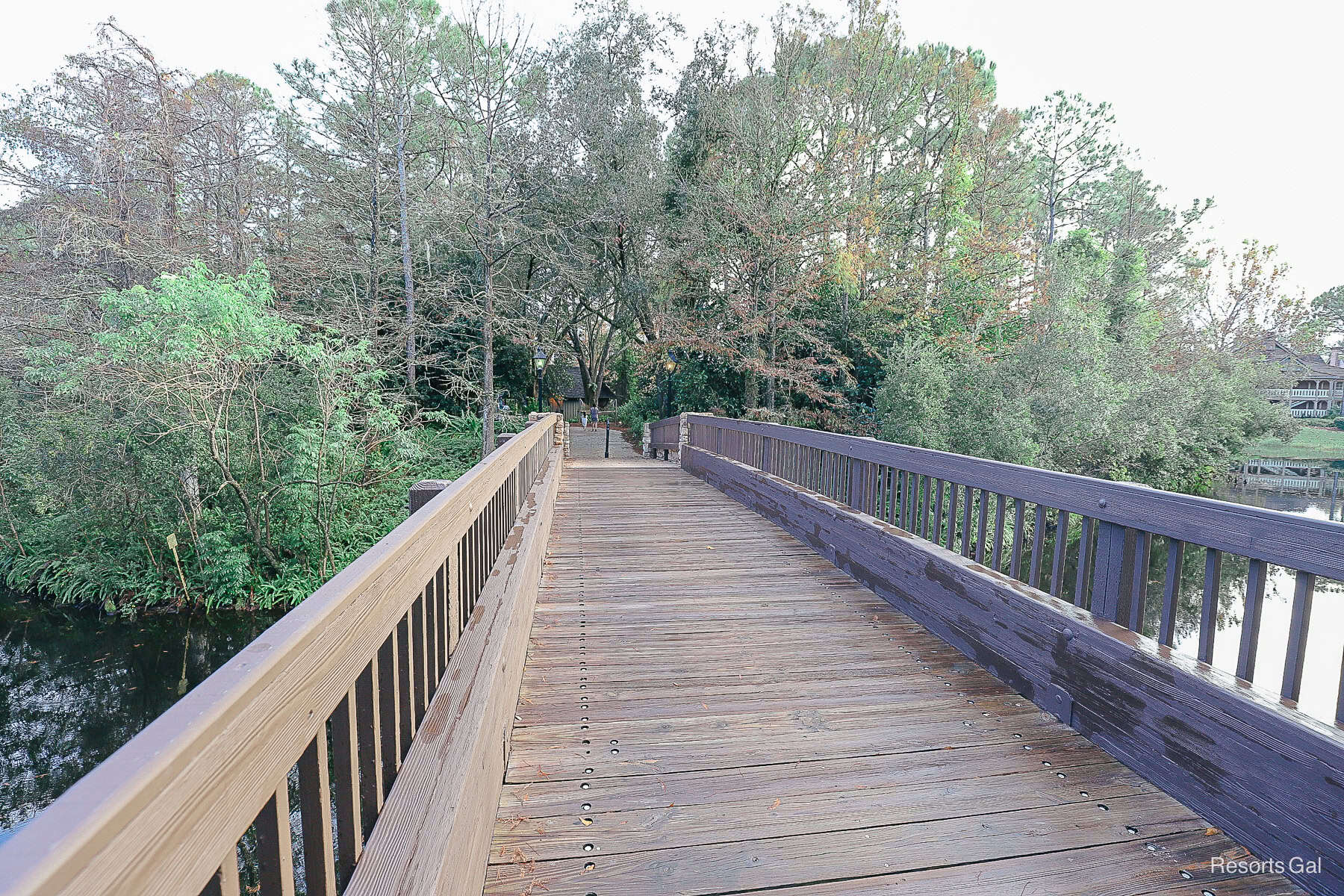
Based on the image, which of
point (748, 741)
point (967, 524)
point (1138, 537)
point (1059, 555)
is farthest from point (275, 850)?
point (967, 524)

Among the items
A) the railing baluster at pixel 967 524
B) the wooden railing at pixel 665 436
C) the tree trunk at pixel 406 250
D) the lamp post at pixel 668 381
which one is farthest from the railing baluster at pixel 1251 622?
the tree trunk at pixel 406 250

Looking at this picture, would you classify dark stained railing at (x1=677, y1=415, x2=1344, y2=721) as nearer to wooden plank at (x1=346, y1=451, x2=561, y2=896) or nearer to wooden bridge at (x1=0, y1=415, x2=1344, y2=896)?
wooden bridge at (x1=0, y1=415, x2=1344, y2=896)

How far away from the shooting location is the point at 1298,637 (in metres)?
2.02

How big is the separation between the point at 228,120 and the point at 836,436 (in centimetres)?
1281

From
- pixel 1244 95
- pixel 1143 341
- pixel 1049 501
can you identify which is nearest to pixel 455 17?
pixel 1049 501

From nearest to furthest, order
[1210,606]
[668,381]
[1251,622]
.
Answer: [1251,622] < [1210,606] < [668,381]

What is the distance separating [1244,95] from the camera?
1795 cm

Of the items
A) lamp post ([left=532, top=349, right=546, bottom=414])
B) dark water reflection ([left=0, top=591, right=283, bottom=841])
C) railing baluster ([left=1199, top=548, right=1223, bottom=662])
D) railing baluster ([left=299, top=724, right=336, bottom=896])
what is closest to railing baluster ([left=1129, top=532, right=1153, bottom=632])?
railing baluster ([left=1199, top=548, right=1223, bottom=662])

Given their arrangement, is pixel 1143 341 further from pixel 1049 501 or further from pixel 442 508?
pixel 442 508

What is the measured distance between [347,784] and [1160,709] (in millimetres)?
2437

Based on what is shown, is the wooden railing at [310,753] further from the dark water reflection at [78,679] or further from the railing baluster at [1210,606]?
the dark water reflection at [78,679]

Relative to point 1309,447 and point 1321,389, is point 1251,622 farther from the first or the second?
point 1321,389

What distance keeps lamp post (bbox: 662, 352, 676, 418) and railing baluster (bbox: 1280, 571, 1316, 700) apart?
1391cm

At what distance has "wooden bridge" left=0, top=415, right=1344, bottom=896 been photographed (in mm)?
825
